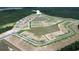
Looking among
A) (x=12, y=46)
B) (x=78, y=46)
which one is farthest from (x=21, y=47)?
(x=78, y=46)

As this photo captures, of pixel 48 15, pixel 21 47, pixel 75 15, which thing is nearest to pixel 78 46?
pixel 75 15

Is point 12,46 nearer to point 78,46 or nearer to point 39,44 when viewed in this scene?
point 39,44
